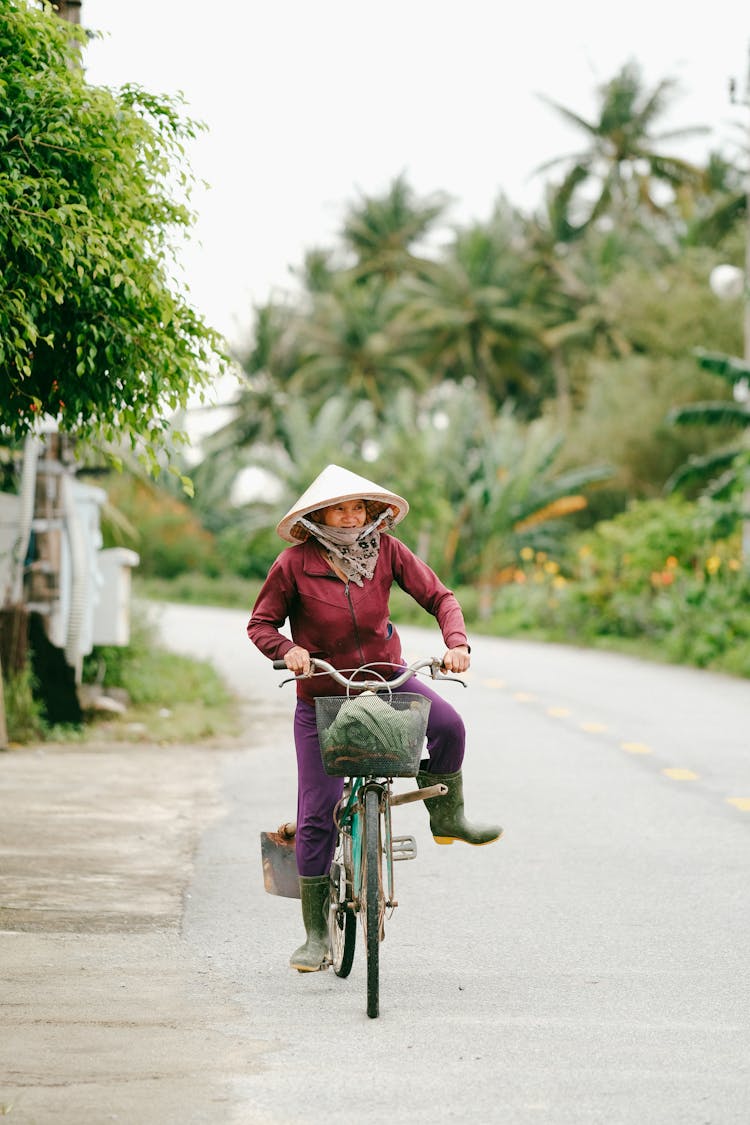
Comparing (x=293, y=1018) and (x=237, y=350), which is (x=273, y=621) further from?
(x=237, y=350)

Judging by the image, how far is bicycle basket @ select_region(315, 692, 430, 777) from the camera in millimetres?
5316

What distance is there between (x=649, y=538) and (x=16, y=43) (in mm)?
19135

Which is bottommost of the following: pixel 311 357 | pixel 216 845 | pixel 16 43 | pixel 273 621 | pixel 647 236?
pixel 216 845

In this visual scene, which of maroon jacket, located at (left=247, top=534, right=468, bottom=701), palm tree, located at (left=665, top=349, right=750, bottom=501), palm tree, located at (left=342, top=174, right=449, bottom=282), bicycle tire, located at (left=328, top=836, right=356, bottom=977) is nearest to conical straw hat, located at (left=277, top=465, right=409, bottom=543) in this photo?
maroon jacket, located at (left=247, top=534, right=468, bottom=701)

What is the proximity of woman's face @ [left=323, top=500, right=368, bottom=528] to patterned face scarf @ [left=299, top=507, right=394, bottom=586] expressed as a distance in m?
0.05

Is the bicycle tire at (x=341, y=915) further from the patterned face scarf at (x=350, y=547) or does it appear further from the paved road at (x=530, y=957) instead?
the patterned face scarf at (x=350, y=547)

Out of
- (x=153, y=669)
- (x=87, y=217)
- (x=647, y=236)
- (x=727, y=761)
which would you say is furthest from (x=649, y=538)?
(x=647, y=236)

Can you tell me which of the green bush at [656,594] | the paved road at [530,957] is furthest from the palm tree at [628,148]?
the paved road at [530,957]

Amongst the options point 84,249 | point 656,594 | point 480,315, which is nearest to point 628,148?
point 480,315

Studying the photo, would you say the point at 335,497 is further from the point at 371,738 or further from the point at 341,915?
the point at 341,915

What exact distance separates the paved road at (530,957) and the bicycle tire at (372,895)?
0.11 meters

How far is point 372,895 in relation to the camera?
5.33 metres

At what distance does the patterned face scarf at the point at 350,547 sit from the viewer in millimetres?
5883

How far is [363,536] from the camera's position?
5.93 metres
